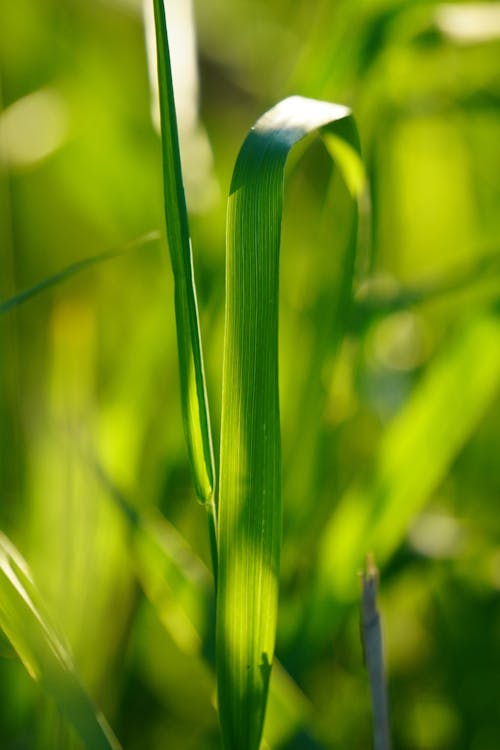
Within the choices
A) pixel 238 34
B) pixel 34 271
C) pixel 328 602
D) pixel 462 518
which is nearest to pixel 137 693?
pixel 328 602

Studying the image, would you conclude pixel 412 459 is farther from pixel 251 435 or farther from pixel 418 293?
pixel 251 435

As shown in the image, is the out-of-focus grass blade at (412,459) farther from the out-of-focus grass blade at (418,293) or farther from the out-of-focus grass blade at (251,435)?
the out-of-focus grass blade at (251,435)

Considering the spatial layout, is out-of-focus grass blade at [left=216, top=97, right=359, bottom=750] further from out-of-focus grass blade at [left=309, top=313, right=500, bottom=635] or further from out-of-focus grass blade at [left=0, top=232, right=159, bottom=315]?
out-of-focus grass blade at [left=309, top=313, right=500, bottom=635]

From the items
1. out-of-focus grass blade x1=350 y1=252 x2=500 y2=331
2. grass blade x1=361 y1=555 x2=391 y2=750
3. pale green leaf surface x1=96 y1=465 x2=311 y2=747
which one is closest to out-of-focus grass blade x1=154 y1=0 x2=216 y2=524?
grass blade x1=361 y1=555 x2=391 y2=750

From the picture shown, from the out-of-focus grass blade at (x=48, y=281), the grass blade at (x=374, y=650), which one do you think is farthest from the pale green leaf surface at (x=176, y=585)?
the out-of-focus grass blade at (x=48, y=281)

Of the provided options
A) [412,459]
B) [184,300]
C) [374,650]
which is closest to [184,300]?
[184,300]

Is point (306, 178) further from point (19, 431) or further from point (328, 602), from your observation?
point (328, 602)
